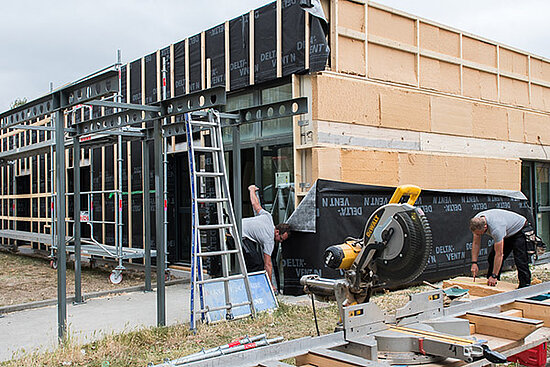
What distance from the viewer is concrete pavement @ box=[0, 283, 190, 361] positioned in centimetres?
598

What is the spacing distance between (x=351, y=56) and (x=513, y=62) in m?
5.21

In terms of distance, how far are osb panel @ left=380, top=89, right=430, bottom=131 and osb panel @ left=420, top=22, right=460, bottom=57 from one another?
40.2 inches

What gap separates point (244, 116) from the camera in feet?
24.0

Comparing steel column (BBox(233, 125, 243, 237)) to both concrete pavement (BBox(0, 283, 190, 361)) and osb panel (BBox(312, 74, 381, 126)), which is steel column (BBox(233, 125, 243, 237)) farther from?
concrete pavement (BBox(0, 283, 190, 361))

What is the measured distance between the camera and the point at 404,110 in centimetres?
949

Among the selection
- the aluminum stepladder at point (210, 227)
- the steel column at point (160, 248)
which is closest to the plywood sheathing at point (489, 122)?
the aluminum stepladder at point (210, 227)

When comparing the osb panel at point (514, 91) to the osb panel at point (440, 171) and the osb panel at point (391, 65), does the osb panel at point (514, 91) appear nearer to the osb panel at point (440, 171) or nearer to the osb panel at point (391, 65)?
the osb panel at point (440, 171)

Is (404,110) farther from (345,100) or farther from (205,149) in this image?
(205,149)

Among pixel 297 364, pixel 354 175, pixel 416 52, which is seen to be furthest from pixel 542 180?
pixel 297 364

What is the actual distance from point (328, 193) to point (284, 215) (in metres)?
1.12

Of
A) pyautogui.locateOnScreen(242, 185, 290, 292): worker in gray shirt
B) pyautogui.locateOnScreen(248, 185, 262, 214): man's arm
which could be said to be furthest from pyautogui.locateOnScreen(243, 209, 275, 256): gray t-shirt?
pyautogui.locateOnScreen(248, 185, 262, 214): man's arm

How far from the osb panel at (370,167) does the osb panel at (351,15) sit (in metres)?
2.01

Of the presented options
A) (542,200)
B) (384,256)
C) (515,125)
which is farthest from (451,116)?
(384,256)

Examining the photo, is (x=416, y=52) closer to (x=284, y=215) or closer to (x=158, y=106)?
(x=284, y=215)
